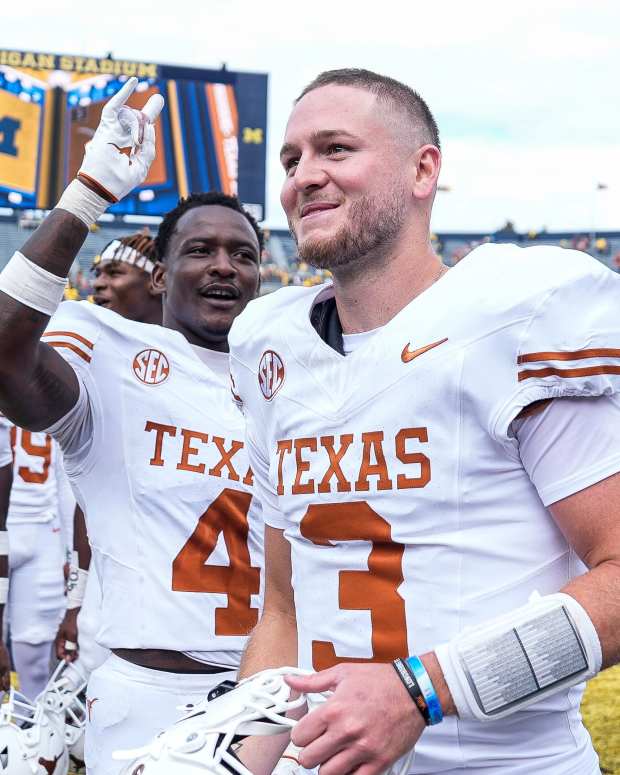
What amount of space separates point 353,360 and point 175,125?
22427 mm

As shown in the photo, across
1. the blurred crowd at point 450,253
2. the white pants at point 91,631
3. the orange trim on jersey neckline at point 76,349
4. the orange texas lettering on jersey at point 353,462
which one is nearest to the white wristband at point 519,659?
the orange texas lettering on jersey at point 353,462

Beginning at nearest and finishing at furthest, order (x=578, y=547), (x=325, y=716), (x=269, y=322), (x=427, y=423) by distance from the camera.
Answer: (x=325, y=716), (x=578, y=547), (x=427, y=423), (x=269, y=322)

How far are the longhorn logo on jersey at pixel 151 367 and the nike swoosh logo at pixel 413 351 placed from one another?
1436 millimetres

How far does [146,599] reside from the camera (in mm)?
3000

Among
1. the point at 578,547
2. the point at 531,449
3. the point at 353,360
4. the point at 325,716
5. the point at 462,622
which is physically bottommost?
the point at 325,716

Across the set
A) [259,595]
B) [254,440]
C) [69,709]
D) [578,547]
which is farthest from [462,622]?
[69,709]

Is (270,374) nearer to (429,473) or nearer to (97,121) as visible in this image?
(429,473)

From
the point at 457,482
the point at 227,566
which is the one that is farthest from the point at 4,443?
the point at 457,482

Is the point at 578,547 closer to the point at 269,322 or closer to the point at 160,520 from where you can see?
the point at 269,322

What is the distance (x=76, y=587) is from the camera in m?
4.39

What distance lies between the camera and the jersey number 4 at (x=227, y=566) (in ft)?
9.96

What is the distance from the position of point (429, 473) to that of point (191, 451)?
4.63ft

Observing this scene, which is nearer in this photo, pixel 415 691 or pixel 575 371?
pixel 415 691

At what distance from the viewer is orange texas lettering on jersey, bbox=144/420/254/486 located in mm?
3068
